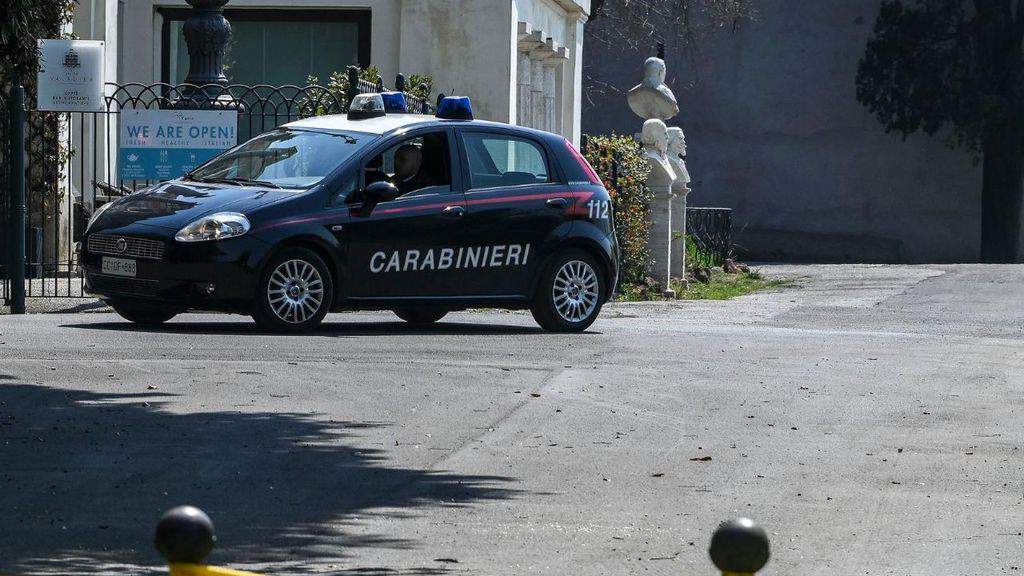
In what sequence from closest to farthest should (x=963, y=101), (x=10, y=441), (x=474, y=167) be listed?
(x=10, y=441), (x=474, y=167), (x=963, y=101)

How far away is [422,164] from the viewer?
13.9 meters

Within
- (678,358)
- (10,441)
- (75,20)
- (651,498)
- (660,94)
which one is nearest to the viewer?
(651,498)

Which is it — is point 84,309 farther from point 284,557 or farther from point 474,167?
point 284,557

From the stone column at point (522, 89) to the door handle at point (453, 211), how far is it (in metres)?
11.8

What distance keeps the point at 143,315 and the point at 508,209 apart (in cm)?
290

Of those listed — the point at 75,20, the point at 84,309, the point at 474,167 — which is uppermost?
the point at 75,20

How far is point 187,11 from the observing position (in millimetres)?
23578

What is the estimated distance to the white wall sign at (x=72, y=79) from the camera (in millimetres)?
16094

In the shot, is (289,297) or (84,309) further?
(84,309)

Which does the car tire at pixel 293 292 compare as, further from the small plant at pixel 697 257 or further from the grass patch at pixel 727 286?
the small plant at pixel 697 257

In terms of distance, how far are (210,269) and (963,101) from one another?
23414mm

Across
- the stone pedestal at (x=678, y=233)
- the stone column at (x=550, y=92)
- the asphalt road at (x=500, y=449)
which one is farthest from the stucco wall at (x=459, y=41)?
the asphalt road at (x=500, y=449)

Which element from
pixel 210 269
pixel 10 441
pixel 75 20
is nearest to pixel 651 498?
pixel 10 441

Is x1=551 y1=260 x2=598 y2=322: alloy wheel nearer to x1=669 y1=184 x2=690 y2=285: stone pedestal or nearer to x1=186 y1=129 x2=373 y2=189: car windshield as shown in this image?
x1=186 y1=129 x2=373 y2=189: car windshield
